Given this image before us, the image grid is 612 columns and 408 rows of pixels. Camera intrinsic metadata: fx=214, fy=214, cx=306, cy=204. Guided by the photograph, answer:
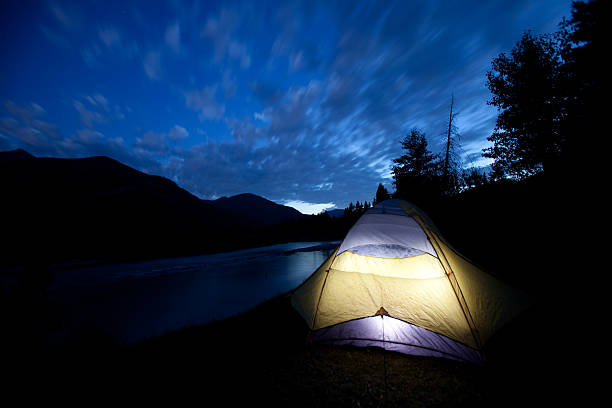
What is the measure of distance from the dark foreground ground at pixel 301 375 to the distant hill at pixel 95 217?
431 inches

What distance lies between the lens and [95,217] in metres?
81.1

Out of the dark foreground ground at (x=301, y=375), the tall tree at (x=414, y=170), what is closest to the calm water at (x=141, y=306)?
the dark foreground ground at (x=301, y=375)

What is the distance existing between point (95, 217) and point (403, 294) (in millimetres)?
111911

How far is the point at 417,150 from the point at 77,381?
81.0 ft

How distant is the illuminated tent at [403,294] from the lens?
409 cm

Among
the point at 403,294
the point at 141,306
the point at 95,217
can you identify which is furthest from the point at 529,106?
the point at 95,217

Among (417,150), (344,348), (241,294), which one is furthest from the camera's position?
(417,150)

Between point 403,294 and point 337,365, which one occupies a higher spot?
point 403,294

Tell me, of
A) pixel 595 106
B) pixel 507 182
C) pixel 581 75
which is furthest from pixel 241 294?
pixel 581 75

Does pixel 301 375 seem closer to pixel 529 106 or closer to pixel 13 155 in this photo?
pixel 529 106

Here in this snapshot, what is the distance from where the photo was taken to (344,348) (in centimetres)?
486

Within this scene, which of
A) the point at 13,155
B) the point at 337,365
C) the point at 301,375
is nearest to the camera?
the point at 301,375

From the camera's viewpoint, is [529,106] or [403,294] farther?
[529,106]

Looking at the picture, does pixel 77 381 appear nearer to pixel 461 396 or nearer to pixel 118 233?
pixel 461 396
